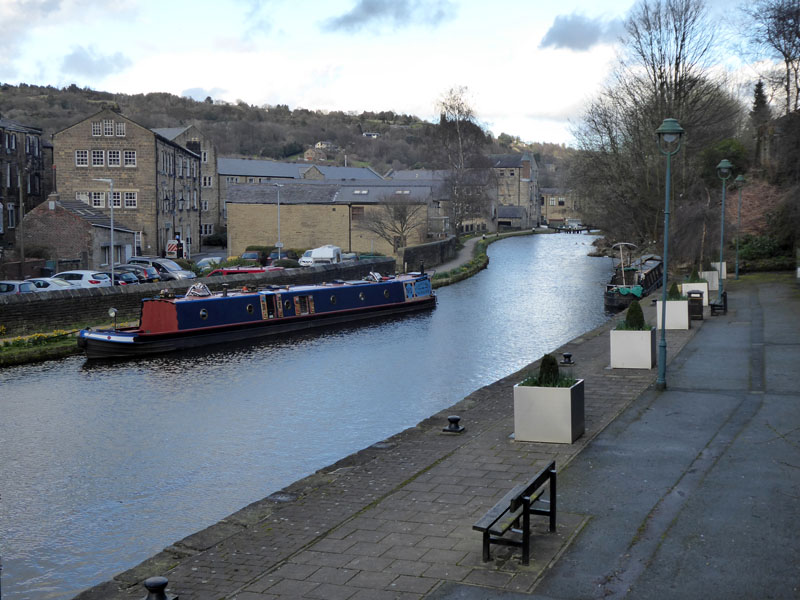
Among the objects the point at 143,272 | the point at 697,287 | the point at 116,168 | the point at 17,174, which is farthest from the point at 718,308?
the point at 17,174

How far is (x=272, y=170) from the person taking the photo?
3814 inches

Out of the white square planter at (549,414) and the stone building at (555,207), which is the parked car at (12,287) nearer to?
the white square planter at (549,414)

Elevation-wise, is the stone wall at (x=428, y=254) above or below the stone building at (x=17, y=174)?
below

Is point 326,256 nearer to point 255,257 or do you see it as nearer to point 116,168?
point 255,257

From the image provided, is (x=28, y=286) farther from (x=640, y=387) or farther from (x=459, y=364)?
(x=640, y=387)

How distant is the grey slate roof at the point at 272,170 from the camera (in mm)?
91125

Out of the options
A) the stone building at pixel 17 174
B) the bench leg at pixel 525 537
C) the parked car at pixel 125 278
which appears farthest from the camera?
the stone building at pixel 17 174

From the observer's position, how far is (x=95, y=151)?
53.4 meters

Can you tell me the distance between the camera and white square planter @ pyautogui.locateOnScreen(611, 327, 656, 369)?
60.4 ft

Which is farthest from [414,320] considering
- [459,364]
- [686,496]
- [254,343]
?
[686,496]

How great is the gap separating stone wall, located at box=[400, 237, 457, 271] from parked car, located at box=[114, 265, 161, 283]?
18.6m

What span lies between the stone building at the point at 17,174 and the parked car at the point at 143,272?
9.17 m

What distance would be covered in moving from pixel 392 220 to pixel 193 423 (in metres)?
41.4

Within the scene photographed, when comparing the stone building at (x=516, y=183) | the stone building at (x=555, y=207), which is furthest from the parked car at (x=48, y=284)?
the stone building at (x=555, y=207)
